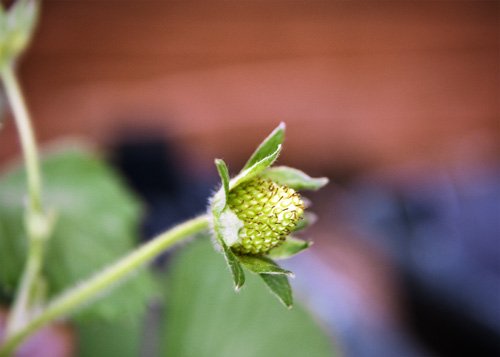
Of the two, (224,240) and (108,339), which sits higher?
(224,240)

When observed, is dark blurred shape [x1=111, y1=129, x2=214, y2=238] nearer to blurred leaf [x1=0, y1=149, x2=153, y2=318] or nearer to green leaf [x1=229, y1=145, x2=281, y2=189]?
blurred leaf [x1=0, y1=149, x2=153, y2=318]

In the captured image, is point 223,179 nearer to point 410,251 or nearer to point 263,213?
point 263,213

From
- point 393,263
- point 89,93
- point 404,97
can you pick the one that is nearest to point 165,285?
point 393,263

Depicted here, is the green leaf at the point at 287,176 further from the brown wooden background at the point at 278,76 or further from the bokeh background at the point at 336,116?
the brown wooden background at the point at 278,76

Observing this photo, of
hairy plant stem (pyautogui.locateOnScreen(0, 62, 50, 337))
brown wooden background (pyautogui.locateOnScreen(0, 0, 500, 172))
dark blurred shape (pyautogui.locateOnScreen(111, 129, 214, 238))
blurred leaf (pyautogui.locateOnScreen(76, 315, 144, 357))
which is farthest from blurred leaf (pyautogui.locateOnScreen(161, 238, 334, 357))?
brown wooden background (pyautogui.locateOnScreen(0, 0, 500, 172))

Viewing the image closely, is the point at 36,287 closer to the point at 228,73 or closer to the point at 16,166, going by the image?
the point at 16,166

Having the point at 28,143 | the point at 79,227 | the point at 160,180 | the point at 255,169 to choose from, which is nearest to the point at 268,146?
the point at 255,169
